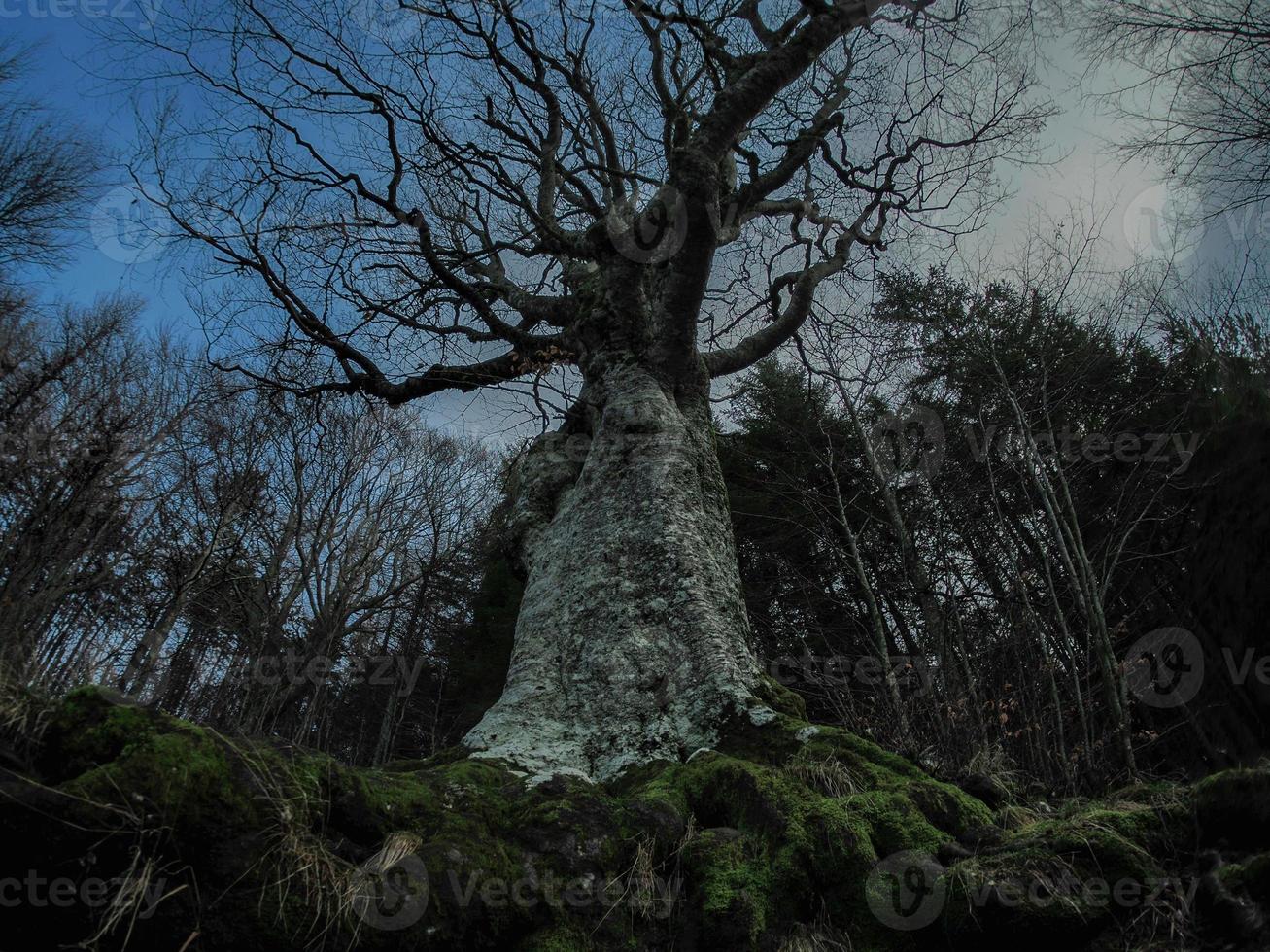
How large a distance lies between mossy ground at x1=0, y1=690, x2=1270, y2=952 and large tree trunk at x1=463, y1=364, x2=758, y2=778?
60 cm

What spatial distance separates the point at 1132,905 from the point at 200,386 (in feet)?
34.6

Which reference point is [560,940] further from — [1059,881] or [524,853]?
[1059,881]

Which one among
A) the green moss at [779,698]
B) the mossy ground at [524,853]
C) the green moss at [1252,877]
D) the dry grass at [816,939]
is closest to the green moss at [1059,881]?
the mossy ground at [524,853]

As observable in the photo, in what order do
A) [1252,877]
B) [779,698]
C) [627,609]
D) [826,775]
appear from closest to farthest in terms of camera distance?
[1252,877], [826,775], [779,698], [627,609]

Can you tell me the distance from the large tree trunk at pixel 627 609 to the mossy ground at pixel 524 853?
0.60m

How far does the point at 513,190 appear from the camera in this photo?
222 inches

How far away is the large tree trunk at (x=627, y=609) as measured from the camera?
312 cm

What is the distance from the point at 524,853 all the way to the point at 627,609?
154 cm

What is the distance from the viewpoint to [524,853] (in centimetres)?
211

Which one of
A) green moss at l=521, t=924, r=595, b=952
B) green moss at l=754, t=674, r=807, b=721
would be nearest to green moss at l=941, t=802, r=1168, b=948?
green moss at l=521, t=924, r=595, b=952

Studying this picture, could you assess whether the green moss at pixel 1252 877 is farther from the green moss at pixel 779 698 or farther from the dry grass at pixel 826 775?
the green moss at pixel 779 698

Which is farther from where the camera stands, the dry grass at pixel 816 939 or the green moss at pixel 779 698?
→ the green moss at pixel 779 698

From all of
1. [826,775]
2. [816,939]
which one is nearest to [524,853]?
[816,939]

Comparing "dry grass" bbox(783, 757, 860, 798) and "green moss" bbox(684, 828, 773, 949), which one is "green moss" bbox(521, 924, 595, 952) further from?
"dry grass" bbox(783, 757, 860, 798)
